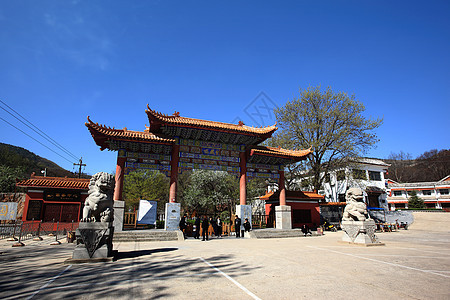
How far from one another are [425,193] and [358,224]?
141 feet

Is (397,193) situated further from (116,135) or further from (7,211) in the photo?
(7,211)

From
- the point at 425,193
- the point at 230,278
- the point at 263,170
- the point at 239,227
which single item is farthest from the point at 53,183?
the point at 425,193

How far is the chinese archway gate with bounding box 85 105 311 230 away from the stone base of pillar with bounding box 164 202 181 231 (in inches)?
19.1

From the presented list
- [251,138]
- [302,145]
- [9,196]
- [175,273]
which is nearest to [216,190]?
[302,145]

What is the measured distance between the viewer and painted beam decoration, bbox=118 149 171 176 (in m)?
14.5

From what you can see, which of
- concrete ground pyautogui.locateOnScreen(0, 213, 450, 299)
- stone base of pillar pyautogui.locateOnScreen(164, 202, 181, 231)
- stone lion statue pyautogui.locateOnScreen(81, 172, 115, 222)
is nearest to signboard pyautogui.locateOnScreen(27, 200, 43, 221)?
stone base of pillar pyautogui.locateOnScreen(164, 202, 181, 231)

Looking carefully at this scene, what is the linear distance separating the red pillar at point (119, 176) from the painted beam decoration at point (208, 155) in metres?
3.40

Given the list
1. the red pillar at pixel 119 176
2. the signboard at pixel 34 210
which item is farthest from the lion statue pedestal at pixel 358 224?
the signboard at pixel 34 210

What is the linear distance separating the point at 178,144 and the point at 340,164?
52.2 ft

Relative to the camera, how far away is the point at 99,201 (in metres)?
7.09

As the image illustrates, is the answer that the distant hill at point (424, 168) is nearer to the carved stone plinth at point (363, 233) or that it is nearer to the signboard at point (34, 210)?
the carved stone plinth at point (363, 233)

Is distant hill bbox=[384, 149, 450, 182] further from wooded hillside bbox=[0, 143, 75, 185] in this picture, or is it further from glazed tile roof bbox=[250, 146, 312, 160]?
wooded hillside bbox=[0, 143, 75, 185]

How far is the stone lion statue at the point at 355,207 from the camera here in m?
11.0

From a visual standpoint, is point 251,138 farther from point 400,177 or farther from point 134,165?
point 400,177
